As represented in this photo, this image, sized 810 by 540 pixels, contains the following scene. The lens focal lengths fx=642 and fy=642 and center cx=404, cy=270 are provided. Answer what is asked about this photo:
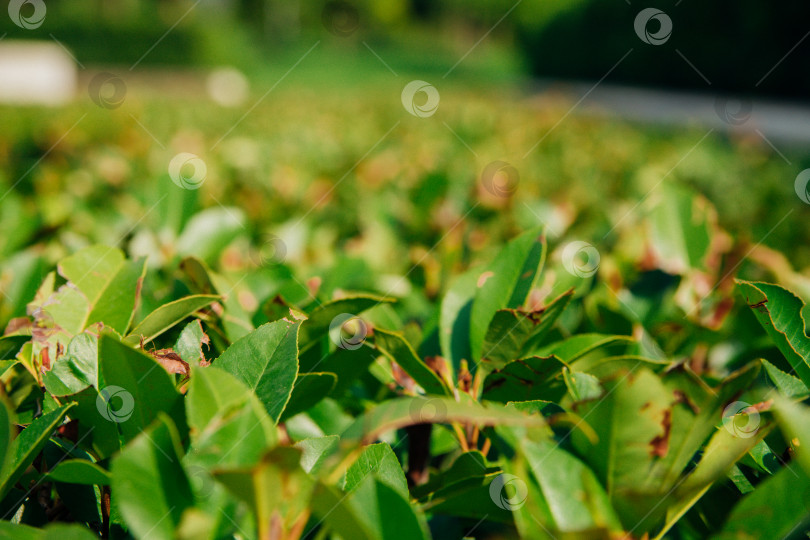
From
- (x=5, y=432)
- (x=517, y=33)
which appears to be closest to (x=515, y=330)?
(x=5, y=432)

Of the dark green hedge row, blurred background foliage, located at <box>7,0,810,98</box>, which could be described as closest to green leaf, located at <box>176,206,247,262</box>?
blurred background foliage, located at <box>7,0,810,98</box>

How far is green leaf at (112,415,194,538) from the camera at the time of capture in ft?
1.54

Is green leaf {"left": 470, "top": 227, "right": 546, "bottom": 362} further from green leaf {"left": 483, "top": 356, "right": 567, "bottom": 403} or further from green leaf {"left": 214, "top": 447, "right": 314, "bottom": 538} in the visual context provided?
green leaf {"left": 214, "top": 447, "right": 314, "bottom": 538}

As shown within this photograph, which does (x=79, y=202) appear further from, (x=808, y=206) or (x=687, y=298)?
(x=808, y=206)

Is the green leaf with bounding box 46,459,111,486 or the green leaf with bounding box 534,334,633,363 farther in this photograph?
A: the green leaf with bounding box 534,334,633,363

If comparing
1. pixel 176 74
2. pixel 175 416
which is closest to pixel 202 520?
pixel 175 416

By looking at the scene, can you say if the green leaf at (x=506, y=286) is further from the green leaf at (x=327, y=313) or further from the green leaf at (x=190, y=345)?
the green leaf at (x=190, y=345)

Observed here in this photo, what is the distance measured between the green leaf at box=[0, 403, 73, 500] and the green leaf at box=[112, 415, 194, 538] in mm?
102

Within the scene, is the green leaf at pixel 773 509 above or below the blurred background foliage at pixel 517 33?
below

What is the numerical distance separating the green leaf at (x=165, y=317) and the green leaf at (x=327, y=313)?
0.36ft

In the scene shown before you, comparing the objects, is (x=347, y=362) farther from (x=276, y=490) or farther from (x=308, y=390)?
(x=276, y=490)

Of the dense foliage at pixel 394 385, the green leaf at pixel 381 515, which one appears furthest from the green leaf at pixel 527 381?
the green leaf at pixel 381 515

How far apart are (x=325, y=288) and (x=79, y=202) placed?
99 centimetres

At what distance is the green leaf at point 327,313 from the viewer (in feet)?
2.36
